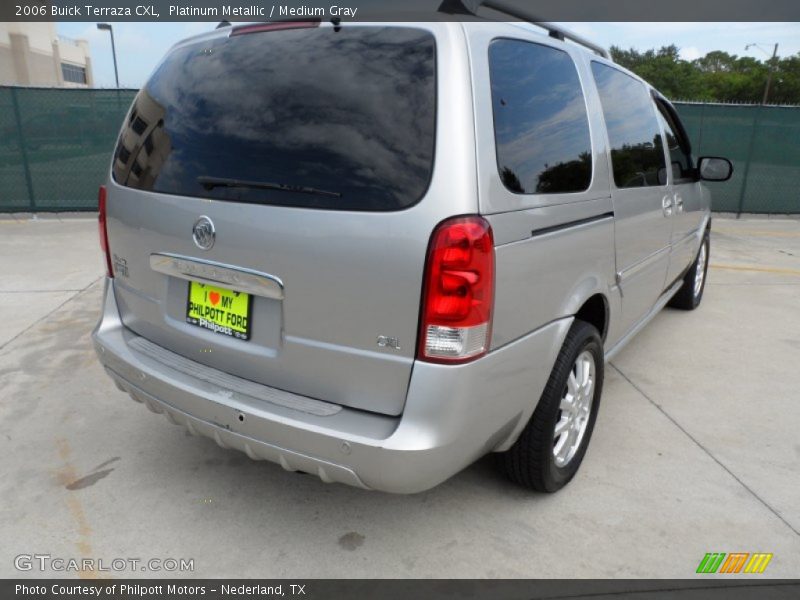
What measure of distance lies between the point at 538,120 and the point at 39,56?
60078mm

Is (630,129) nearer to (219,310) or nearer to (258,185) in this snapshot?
(258,185)

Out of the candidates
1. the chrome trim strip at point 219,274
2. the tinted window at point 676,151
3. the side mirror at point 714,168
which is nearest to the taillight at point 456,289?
the chrome trim strip at point 219,274

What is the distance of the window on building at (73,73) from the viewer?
195 ft

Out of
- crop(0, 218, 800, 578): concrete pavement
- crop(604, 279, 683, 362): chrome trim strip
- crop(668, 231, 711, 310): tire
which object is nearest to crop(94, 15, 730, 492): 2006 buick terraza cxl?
crop(0, 218, 800, 578): concrete pavement

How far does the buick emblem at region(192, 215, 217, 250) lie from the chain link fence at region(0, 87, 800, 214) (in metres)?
8.26

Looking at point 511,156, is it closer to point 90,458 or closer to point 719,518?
point 719,518

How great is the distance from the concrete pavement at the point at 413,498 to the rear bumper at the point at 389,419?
449mm

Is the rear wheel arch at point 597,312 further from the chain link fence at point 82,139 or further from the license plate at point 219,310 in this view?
the chain link fence at point 82,139

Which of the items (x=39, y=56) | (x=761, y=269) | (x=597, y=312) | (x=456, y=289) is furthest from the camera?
(x=39, y=56)

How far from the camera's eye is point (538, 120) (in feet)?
7.66

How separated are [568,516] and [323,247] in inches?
61.6

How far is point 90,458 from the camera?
2.99 metres

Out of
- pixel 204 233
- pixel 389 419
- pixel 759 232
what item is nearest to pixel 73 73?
pixel 759 232

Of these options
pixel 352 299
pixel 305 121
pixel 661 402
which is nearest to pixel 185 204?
pixel 305 121
